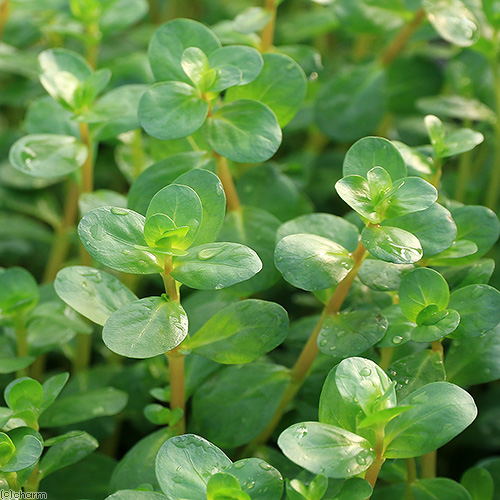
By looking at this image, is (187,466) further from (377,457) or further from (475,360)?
(475,360)

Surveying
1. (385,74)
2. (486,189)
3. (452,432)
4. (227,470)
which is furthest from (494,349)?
(385,74)

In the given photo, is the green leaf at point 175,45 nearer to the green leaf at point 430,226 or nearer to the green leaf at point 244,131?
the green leaf at point 244,131

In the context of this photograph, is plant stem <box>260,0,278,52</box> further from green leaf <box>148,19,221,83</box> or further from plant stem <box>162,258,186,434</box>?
plant stem <box>162,258,186,434</box>

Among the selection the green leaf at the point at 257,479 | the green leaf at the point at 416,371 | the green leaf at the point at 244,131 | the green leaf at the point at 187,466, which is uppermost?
the green leaf at the point at 244,131

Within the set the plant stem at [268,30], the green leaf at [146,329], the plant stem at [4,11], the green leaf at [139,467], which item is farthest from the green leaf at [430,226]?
the plant stem at [4,11]

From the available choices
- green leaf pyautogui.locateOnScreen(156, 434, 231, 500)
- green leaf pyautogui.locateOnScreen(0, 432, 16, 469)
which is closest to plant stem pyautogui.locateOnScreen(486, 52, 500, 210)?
green leaf pyautogui.locateOnScreen(156, 434, 231, 500)

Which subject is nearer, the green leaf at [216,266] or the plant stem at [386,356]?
the green leaf at [216,266]

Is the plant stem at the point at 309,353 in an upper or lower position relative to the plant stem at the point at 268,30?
lower
